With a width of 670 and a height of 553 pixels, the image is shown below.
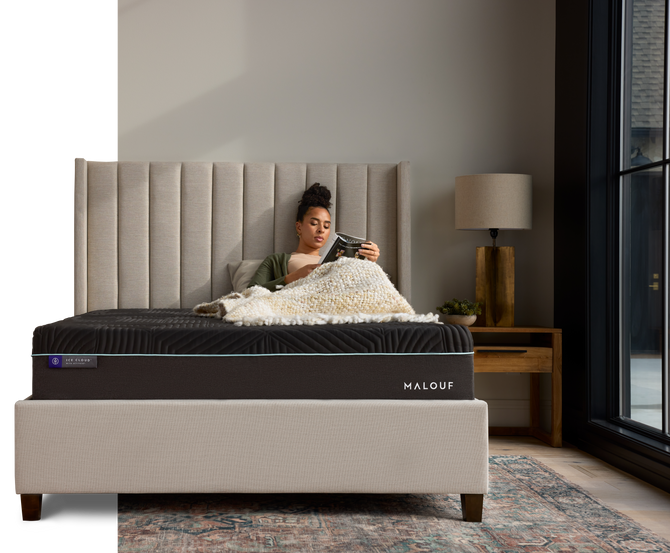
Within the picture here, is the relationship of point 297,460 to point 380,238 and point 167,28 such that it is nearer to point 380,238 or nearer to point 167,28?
point 380,238

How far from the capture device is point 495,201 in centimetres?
313

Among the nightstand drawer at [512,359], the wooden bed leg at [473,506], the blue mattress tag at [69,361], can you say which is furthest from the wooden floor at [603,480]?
the blue mattress tag at [69,361]

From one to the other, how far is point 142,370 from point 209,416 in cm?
24

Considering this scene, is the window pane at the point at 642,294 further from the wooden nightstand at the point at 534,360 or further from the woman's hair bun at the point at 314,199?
the woman's hair bun at the point at 314,199

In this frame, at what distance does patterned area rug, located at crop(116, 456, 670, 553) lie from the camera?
1.70 metres

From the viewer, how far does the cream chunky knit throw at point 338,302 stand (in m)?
2.08

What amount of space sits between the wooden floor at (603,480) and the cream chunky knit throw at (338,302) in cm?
91

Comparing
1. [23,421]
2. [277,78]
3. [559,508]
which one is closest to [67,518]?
[23,421]

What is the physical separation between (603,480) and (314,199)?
1.81m

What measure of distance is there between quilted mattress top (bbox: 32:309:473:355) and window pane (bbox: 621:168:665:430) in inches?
44.9

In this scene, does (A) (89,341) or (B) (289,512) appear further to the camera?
(B) (289,512)

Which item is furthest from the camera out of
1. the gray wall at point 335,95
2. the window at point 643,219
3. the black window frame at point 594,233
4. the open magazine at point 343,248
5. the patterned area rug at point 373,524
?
the gray wall at point 335,95

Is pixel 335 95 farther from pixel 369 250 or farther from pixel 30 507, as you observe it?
pixel 30 507

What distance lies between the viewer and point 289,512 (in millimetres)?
1953
